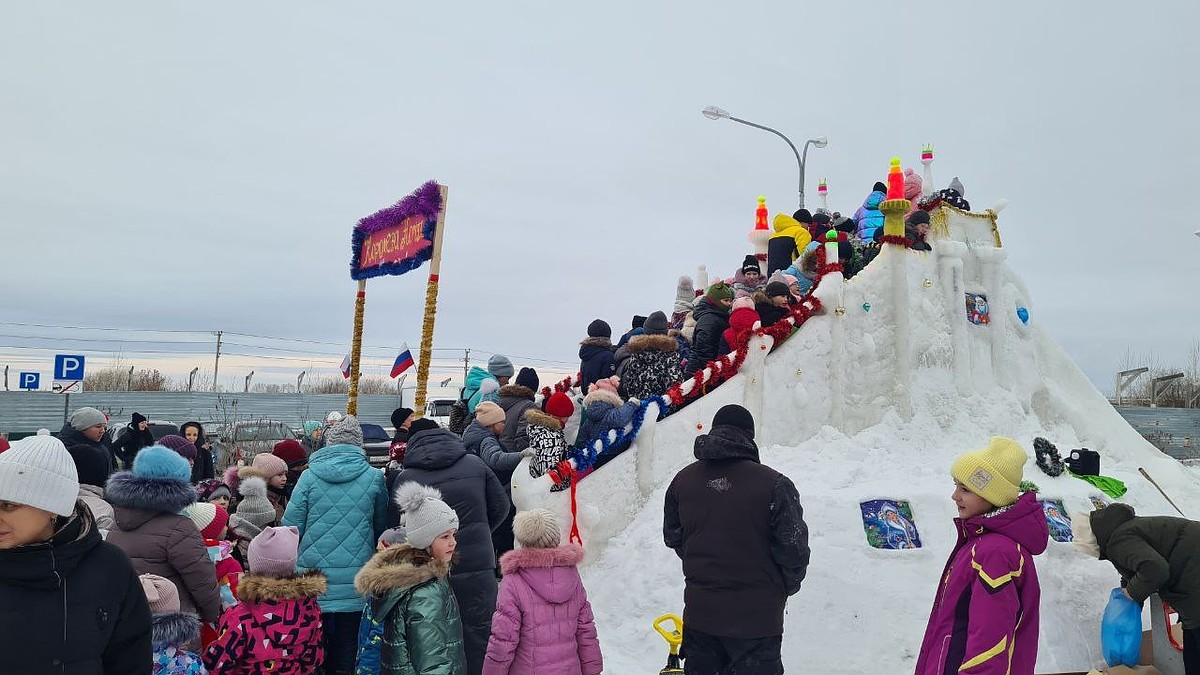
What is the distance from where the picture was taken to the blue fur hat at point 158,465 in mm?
4215

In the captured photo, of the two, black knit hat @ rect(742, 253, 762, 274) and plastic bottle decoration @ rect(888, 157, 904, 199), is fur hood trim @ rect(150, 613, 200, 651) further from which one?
black knit hat @ rect(742, 253, 762, 274)

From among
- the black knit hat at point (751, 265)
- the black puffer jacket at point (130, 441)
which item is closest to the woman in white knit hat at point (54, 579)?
the black puffer jacket at point (130, 441)

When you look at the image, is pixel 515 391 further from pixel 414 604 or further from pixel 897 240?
pixel 897 240

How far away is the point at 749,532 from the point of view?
13.0 ft

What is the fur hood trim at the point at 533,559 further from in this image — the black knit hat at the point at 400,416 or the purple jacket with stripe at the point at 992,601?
the black knit hat at the point at 400,416

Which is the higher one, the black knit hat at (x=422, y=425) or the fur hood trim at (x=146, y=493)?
the black knit hat at (x=422, y=425)

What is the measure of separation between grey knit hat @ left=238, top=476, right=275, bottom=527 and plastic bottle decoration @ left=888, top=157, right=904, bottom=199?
7.50 meters

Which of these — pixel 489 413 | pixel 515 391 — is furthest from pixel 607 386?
pixel 489 413

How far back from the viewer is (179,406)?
23.8 meters

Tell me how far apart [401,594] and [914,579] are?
5162 millimetres

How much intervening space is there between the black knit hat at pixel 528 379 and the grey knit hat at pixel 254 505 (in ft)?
11.6

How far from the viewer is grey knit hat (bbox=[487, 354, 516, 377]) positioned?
32.7 feet

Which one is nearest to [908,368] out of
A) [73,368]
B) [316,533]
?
[316,533]

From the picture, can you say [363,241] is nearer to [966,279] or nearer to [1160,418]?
[966,279]
